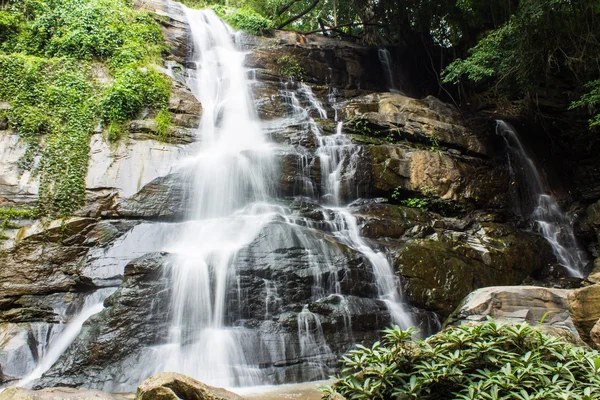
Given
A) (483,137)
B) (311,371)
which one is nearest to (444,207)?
(483,137)

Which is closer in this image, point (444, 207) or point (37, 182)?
point (37, 182)

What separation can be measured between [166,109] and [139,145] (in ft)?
5.92

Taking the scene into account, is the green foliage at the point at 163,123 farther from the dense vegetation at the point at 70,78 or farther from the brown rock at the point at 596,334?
the brown rock at the point at 596,334

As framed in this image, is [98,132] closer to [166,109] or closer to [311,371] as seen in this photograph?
[166,109]

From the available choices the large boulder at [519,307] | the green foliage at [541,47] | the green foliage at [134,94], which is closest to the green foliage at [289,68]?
the green foliage at [134,94]

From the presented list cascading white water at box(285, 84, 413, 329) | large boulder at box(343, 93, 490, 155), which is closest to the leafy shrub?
cascading white water at box(285, 84, 413, 329)

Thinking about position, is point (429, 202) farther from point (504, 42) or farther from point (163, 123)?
point (163, 123)

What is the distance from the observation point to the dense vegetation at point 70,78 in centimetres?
973

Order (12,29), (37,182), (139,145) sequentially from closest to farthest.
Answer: (37,182) → (139,145) → (12,29)

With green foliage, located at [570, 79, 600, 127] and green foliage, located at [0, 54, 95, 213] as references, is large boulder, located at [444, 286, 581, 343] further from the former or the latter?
green foliage, located at [0, 54, 95, 213]

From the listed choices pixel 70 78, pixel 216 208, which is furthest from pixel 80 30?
pixel 216 208

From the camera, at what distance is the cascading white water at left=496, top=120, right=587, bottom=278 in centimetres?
1118

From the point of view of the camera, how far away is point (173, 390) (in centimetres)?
363

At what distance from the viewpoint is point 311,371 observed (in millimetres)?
6340
